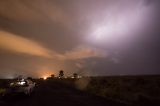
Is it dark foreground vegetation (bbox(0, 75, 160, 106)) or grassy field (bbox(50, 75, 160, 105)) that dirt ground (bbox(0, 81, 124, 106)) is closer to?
dark foreground vegetation (bbox(0, 75, 160, 106))

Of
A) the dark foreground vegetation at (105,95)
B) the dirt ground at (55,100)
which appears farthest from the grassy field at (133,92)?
the dirt ground at (55,100)

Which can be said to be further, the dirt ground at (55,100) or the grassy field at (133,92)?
the grassy field at (133,92)

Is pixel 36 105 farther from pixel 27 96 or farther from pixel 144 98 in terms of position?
pixel 144 98

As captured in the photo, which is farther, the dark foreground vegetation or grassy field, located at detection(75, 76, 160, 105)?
grassy field, located at detection(75, 76, 160, 105)

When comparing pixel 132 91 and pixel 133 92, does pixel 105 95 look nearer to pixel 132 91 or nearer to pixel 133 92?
pixel 133 92

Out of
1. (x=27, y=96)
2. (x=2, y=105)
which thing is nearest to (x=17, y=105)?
(x=2, y=105)

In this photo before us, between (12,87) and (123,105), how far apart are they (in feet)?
36.2

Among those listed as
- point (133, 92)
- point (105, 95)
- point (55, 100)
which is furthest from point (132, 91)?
point (55, 100)

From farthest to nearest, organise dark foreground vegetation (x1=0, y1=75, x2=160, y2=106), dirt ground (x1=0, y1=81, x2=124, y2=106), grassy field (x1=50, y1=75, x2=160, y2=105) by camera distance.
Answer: grassy field (x1=50, y1=75, x2=160, y2=105) < dark foreground vegetation (x1=0, y1=75, x2=160, y2=106) < dirt ground (x1=0, y1=81, x2=124, y2=106)

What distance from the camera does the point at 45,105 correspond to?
1853 cm

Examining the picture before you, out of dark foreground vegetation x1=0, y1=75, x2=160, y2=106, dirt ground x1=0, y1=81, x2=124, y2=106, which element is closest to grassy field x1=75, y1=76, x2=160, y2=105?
dark foreground vegetation x1=0, y1=75, x2=160, y2=106

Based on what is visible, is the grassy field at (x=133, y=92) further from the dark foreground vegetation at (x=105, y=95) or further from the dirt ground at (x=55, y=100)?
the dirt ground at (x=55, y=100)

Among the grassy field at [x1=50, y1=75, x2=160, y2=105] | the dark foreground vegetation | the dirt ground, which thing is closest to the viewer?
the dirt ground

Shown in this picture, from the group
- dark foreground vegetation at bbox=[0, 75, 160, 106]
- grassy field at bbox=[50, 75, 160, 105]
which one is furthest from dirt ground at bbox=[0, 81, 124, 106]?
grassy field at bbox=[50, 75, 160, 105]
